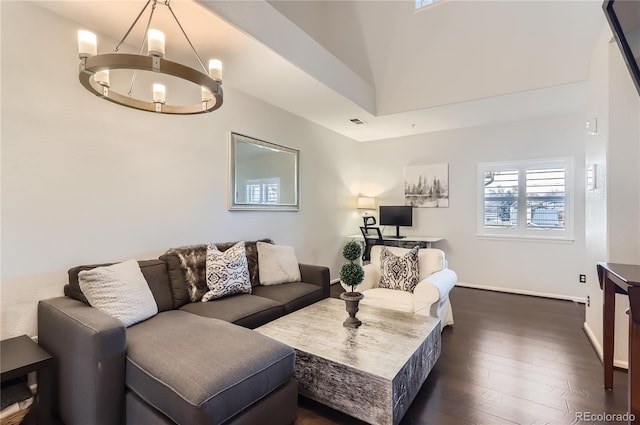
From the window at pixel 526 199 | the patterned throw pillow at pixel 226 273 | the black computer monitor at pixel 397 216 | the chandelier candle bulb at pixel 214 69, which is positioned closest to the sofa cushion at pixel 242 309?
the patterned throw pillow at pixel 226 273

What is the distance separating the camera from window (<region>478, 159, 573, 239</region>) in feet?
14.5

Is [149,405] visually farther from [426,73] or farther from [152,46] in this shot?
[426,73]

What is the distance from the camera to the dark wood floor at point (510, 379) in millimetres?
1867

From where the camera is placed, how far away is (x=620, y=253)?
2.42 meters

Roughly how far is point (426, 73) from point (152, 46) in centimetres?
361

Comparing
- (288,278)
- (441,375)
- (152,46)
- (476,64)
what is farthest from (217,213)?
(476,64)

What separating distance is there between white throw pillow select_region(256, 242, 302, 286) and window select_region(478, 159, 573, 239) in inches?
132

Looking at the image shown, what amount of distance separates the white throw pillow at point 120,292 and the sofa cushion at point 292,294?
1.00 m

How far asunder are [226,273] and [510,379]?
2.40 meters

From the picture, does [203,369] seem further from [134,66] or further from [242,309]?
[134,66]

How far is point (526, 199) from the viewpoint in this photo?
468cm

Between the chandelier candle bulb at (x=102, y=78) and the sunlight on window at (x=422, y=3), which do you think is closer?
the chandelier candle bulb at (x=102, y=78)

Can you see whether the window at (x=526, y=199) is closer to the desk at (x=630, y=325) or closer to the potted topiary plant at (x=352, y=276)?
the desk at (x=630, y=325)

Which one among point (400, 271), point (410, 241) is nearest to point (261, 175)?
point (400, 271)
